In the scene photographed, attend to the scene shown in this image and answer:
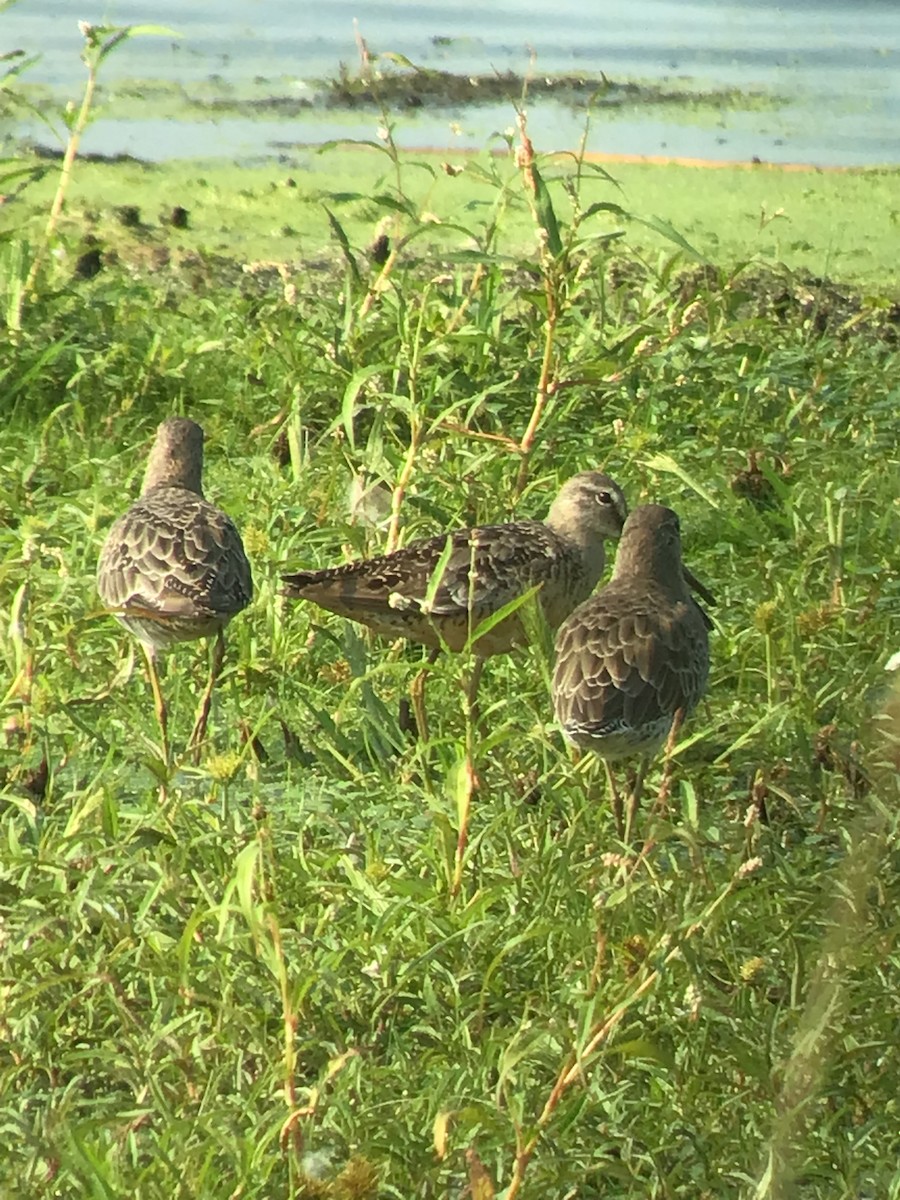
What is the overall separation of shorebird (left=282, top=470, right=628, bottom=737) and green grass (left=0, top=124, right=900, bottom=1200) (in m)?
0.12

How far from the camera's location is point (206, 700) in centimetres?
489

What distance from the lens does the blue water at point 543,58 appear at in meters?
11.5

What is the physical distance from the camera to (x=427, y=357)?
6410mm

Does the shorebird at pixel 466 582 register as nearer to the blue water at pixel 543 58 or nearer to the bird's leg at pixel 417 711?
the bird's leg at pixel 417 711

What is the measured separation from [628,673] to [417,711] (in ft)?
1.81

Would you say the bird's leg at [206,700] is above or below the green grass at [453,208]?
above

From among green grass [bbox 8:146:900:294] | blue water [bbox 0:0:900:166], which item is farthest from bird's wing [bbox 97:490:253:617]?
blue water [bbox 0:0:900:166]

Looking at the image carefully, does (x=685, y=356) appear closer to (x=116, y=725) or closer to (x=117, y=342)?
(x=117, y=342)

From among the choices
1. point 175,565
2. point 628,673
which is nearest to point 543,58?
point 175,565

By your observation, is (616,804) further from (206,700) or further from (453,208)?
(453,208)

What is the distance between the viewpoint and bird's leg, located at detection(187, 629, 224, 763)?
480 cm

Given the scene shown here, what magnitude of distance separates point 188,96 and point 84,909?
31.9ft

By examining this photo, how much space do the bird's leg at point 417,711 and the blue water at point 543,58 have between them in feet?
21.2

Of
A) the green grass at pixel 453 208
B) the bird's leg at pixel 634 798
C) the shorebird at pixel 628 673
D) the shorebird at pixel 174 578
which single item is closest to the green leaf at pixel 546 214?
the shorebird at pixel 628 673
